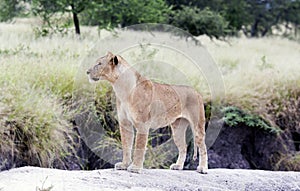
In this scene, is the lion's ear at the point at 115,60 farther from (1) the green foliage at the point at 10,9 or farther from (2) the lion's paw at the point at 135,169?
(1) the green foliage at the point at 10,9

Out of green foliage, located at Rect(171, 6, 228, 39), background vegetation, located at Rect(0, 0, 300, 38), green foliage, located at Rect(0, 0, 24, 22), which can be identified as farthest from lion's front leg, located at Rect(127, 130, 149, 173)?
green foliage, located at Rect(171, 6, 228, 39)

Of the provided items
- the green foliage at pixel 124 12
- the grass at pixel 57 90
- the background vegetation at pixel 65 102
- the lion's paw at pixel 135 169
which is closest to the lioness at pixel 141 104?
the lion's paw at pixel 135 169

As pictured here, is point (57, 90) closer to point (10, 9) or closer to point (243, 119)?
point (243, 119)

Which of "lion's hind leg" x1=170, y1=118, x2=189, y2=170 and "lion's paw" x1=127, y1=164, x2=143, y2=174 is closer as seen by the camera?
"lion's paw" x1=127, y1=164, x2=143, y2=174

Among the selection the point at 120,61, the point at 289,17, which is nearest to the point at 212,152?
the point at 120,61

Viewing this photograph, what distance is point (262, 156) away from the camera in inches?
253

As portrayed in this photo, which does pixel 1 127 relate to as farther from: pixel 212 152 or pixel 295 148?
pixel 295 148

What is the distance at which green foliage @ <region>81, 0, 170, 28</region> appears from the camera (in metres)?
11.1

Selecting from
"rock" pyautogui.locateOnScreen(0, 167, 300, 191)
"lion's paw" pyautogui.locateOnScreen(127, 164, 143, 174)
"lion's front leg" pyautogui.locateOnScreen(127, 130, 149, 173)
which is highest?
"lion's front leg" pyautogui.locateOnScreen(127, 130, 149, 173)

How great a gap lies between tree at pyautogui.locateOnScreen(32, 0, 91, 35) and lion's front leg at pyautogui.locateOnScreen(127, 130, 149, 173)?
7.40 meters

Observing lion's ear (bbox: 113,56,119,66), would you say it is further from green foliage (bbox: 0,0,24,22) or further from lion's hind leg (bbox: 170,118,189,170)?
green foliage (bbox: 0,0,24,22)

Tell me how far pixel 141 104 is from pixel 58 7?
8.08m

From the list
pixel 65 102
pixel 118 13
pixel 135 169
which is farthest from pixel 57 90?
pixel 118 13

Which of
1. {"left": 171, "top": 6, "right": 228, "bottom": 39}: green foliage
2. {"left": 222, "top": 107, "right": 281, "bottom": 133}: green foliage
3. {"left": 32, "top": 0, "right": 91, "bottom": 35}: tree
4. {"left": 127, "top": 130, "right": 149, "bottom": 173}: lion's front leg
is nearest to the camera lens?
{"left": 127, "top": 130, "right": 149, "bottom": 173}: lion's front leg
